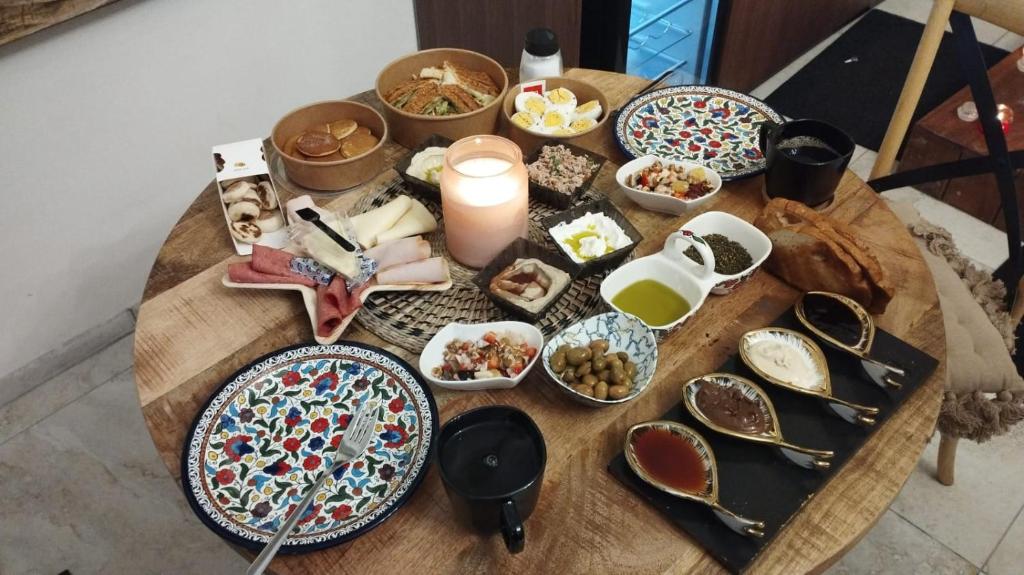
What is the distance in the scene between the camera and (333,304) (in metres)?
1.42

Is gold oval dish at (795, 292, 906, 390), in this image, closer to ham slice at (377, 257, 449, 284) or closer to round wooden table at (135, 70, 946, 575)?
round wooden table at (135, 70, 946, 575)

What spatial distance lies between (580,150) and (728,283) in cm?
50

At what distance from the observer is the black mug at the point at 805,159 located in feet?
5.14

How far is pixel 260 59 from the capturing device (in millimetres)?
2588

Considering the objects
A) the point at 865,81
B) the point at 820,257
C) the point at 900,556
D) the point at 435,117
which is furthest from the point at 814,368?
the point at 865,81

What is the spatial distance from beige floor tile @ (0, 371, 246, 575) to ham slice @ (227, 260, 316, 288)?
3.48ft

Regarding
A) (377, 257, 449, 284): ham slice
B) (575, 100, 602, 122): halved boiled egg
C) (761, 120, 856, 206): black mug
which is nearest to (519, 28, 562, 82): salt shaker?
(575, 100, 602, 122): halved boiled egg

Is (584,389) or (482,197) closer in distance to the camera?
(584,389)

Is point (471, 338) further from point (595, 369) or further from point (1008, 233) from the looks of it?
point (1008, 233)

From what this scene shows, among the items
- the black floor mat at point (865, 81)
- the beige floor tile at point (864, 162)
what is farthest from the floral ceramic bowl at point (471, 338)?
the black floor mat at point (865, 81)

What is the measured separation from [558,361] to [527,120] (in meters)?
0.76

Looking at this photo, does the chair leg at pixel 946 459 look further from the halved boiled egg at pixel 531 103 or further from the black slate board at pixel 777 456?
the halved boiled egg at pixel 531 103

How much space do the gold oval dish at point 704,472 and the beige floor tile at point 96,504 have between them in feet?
4.82

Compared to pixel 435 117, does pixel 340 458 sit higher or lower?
lower
